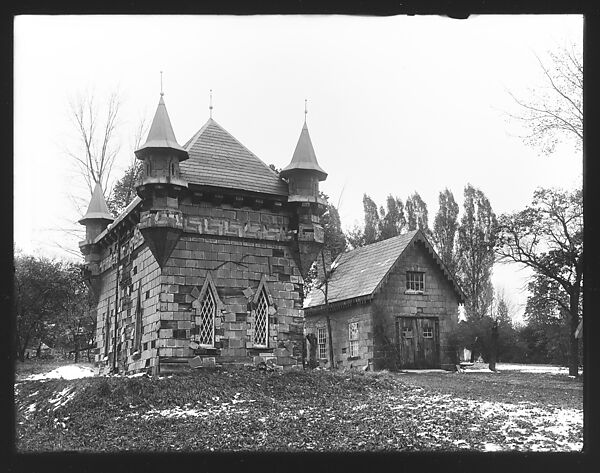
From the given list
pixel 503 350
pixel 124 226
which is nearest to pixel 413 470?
pixel 124 226

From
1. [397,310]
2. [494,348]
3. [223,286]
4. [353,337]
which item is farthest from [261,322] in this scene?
[494,348]

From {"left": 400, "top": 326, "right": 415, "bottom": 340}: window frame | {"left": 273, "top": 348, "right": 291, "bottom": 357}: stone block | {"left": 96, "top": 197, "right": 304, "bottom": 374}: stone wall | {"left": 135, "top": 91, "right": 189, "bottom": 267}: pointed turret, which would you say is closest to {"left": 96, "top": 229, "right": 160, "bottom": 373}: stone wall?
{"left": 96, "top": 197, "right": 304, "bottom": 374}: stone wall

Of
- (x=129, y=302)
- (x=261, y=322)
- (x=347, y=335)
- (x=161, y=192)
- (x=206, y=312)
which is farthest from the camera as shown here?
(x=347, y=335)

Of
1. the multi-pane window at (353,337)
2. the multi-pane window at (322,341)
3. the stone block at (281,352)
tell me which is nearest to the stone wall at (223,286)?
the stone block at (281,352)

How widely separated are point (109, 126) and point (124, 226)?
24.5 ft

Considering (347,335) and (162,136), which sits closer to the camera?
(162,136)

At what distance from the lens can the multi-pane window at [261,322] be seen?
18.3 m

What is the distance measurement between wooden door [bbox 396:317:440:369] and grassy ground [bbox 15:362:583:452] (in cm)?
498

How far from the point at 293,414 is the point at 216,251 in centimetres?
521

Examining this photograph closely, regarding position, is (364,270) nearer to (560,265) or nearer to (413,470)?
(560,265)

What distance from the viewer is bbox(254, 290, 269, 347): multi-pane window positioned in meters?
18.3

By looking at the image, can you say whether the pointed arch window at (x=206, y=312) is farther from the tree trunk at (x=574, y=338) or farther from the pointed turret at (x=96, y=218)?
the tree trunk at (x=574, y=338)

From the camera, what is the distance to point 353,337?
2525cm

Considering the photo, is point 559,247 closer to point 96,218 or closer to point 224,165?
point 224,165
